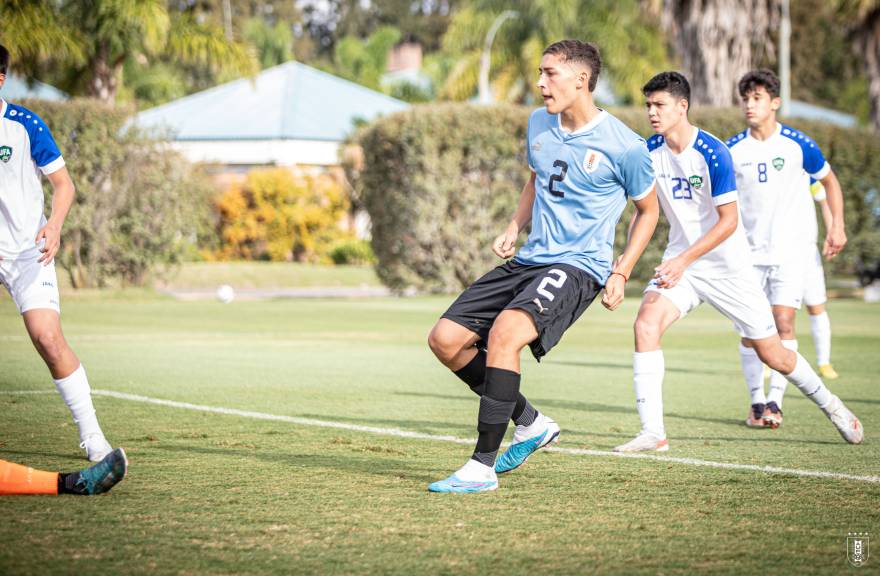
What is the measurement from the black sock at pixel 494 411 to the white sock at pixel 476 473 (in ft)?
0.07

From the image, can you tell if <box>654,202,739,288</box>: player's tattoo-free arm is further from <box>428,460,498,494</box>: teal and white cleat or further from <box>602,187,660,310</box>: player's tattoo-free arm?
<box>428,460,498,494</box>: teal and white cleat

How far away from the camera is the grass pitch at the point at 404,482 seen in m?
4.73

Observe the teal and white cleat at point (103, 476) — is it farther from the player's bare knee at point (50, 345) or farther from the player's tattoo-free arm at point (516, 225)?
the player's tattoo-free arm at point (516, 225)

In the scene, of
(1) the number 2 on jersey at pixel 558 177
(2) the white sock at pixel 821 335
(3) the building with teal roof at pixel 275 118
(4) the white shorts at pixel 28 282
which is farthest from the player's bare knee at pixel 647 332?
(3) the building with teal roof at pixel 275 118

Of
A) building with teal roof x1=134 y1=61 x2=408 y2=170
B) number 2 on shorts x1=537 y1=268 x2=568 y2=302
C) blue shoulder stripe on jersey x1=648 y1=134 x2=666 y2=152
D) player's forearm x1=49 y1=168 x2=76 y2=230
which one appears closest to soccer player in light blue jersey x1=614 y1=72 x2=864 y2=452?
blue shoulder stripe on jersey x1=648 y1=134 x2=666 y2=152

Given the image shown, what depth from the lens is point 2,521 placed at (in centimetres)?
519

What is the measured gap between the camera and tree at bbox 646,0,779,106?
91.1ft

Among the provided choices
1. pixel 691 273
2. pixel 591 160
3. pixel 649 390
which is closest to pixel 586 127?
pixel 591 160

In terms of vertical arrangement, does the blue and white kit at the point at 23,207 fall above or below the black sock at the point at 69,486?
above

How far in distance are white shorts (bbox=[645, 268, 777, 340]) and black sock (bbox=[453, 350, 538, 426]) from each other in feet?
4.67

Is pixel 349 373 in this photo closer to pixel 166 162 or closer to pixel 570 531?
pixel 570 531

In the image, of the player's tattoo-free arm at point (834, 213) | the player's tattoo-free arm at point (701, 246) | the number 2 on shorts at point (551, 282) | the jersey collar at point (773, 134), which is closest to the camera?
the number 2 on shorts at point (551, 282)

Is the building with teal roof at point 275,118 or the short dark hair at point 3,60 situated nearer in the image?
the short dark hair at point 3,60

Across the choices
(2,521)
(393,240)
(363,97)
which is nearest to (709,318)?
(393,240)
